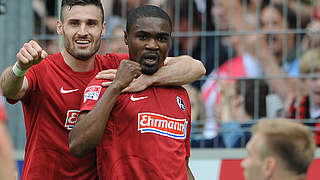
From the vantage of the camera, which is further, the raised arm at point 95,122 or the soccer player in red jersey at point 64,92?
the soccer player in red jersey at point 64,92

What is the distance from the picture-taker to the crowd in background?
7316 millimetres

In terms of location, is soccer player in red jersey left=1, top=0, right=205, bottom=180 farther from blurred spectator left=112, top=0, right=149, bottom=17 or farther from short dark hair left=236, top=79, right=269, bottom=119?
blurred spectator left=112, top=0, right=149, bottom=17

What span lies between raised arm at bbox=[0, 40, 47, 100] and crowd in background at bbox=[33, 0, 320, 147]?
2.93 m

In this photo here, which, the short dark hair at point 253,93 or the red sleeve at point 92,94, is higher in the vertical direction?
the red sleeve at point 92,94

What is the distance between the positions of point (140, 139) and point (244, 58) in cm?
334

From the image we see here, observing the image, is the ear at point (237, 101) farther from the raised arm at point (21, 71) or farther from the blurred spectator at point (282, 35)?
the raised arm at point (21, 71)

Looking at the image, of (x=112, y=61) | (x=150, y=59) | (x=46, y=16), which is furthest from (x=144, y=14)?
(x=46, y=16)

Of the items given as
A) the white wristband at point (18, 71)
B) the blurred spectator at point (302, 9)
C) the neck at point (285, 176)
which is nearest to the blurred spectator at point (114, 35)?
the blurred spectator at point (302, 9)

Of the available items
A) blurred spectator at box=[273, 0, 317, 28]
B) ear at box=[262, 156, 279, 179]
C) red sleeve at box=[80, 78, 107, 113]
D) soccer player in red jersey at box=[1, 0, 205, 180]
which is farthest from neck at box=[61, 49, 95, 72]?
blurred spectator at box=[273, 0, 317, 28]

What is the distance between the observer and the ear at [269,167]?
12.0 feet

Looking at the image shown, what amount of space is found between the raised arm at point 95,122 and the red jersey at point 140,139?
12 centimetres

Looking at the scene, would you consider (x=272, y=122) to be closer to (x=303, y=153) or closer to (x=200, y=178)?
(x=303, y=153)

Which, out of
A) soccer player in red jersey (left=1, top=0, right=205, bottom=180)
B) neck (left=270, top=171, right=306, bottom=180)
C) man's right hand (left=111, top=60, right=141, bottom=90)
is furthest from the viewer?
soccer player in red jersey (left=1, top=0, right=205, bottom=180)

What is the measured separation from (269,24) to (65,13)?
3.11 metres
